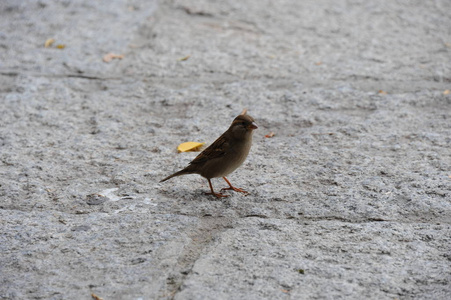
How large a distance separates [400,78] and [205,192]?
2.34 meters

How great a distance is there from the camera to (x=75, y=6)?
6461 mm

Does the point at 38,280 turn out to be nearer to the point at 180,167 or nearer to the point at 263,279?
the point at 263,279

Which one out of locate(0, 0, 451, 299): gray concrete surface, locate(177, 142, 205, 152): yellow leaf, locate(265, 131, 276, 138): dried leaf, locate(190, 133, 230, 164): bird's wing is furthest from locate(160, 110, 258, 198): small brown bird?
locate(265, 131, 276, 138): dried leaf

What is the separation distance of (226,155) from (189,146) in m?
0.57

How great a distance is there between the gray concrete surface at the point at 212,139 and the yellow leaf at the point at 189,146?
0.21ft

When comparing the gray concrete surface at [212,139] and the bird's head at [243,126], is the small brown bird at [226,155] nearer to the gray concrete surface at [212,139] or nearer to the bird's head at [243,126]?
the bird's head at [243,126]

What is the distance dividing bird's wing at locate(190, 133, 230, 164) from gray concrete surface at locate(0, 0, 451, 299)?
0.21 meters

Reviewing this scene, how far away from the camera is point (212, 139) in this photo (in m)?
3.98

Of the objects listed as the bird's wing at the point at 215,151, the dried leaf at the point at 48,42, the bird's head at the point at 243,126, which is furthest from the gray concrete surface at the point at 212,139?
the bird's head at the point at 243,126

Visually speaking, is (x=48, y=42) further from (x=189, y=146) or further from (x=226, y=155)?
(x=226, y=155)

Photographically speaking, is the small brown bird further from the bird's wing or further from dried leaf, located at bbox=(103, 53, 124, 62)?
dried leaf, located at bbox=(103, 53, 124, 62)

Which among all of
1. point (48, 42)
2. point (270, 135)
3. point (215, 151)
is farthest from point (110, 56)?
point (215, 151)

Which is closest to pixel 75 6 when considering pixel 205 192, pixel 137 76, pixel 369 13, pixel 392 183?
pixel 137 76

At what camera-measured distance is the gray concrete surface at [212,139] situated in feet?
8.10
